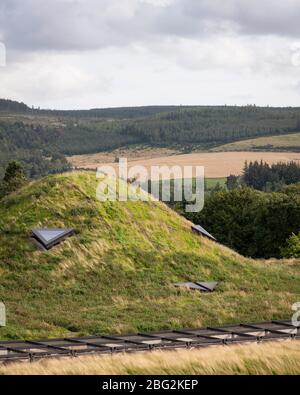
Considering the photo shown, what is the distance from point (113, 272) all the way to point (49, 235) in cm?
490

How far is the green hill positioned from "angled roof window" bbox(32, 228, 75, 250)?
1.51ft

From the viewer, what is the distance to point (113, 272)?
157 ft

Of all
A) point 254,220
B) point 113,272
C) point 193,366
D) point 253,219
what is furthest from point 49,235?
point 253,219

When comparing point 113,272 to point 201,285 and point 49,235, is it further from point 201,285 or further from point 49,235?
point 201,285

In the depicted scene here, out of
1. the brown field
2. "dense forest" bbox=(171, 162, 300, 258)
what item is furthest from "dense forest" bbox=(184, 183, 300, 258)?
the brown field

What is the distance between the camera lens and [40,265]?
4725cm

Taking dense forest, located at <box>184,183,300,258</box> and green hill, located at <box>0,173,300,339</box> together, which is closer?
green hill, located at <box>0,173,300,339</box>

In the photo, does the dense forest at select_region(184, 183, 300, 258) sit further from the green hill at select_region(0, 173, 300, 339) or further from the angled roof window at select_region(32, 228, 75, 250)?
the angled roof window at select_region(32, 228, 75, 250)

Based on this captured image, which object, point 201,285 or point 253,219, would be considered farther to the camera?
point 253,219

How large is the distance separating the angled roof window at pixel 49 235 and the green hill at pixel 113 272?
18.1 inches

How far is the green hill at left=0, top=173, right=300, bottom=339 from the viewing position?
41844 millimetres
